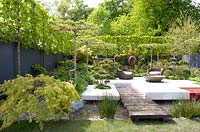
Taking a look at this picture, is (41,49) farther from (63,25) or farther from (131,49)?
(131,49)

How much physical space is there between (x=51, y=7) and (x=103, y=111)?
33070 mm

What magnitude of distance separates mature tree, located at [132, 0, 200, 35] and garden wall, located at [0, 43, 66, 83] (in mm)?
22201

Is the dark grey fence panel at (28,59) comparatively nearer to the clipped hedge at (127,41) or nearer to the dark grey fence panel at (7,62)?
the dark grey fence panel at (7,62)

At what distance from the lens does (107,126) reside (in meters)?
6.10

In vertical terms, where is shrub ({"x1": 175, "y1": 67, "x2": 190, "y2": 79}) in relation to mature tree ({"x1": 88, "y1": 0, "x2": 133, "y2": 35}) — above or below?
below

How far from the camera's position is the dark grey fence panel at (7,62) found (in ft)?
24.9

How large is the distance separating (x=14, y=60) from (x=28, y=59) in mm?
1293

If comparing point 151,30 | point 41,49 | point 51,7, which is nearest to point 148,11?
point 151,30

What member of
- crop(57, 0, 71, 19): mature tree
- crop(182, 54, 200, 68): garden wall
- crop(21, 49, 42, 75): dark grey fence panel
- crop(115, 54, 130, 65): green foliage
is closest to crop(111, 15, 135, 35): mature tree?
crop(57, 0, 71, 19): mature tree

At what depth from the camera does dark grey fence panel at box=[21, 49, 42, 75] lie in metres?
9.06

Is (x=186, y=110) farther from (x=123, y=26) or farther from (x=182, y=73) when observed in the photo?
(x=123, y=26)

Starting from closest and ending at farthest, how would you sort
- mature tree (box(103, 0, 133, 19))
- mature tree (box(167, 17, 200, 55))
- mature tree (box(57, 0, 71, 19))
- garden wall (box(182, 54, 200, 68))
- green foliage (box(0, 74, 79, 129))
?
green foliage (box(0, 74, 79, 129)) < mature tree (box(167, 17, 200, 55)) < garden wall (box(182, 54, 200, 68)) < mature tree (box(103, 0, 133, 19)) < mature tree (box(57, 0, 71, 19))

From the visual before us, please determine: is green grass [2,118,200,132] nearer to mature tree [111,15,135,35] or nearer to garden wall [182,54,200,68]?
garden wall [182,54,200,68]

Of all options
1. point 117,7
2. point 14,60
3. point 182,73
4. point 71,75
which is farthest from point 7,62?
point 117,7
